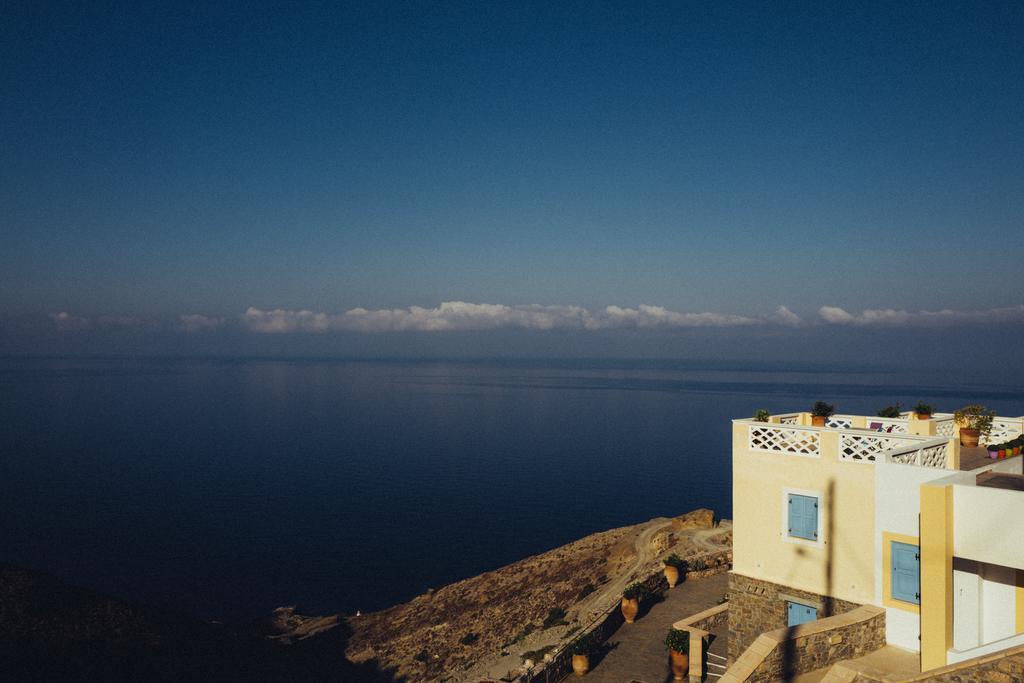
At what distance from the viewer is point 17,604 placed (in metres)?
34.6

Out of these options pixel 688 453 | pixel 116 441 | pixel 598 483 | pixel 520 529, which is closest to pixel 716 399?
pixel 688 453

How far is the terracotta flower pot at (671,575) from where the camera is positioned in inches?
981

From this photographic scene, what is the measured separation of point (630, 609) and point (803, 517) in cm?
826

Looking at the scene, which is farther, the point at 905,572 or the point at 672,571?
the point at 672,571

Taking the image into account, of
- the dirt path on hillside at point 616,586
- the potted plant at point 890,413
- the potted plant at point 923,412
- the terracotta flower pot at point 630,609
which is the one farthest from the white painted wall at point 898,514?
the dirt path on hillside at point 616,586

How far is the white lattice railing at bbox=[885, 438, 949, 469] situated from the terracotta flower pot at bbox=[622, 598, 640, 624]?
10.8m

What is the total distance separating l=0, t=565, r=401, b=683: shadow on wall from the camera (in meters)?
30.7

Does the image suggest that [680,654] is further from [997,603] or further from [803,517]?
[997,603]

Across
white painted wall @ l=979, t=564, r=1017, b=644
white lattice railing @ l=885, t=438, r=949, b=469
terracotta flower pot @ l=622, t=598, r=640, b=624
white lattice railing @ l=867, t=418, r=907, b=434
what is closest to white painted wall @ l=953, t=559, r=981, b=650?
white painted wall @ l=979, t=564, r=1017, b=644

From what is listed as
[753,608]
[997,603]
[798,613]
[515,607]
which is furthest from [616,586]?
[997,603]

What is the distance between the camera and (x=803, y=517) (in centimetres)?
1527

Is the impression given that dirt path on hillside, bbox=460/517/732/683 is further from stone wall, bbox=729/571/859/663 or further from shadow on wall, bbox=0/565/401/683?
shadow on wall, bbox=0/565/401/683

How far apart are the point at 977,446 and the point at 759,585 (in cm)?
768

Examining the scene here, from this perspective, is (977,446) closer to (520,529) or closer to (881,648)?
(881,648)
